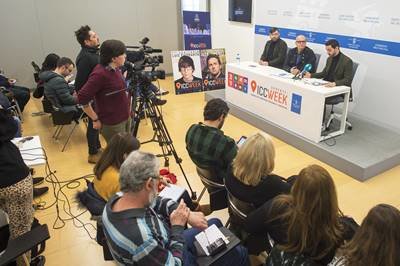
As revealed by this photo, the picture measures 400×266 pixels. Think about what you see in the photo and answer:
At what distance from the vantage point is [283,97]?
14.5ft

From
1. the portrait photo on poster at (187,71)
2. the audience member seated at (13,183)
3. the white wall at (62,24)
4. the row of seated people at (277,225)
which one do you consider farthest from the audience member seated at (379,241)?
the white wall at (62,24)

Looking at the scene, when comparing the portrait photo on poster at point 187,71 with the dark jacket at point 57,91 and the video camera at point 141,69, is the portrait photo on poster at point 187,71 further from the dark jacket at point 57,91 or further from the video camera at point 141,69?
the video camera at point 141,69

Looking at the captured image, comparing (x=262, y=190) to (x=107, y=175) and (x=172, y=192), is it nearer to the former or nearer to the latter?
(x=172, y=192)

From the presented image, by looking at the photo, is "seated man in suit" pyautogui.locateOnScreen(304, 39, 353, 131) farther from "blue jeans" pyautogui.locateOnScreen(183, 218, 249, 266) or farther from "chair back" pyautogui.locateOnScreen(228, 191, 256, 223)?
"blue jeans" pyautogui.locateOnScreen(183, 218, 249, 266)

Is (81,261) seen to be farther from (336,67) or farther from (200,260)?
(336,67)

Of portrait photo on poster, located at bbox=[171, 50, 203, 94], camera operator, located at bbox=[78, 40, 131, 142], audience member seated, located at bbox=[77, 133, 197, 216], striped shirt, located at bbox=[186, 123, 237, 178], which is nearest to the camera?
audience member seated, located at bbox=[77, 133, 197, 216]

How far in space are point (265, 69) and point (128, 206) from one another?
4078 millimetres

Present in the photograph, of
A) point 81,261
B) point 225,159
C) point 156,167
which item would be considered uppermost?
point 156,167

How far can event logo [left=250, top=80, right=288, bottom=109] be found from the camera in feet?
14.5

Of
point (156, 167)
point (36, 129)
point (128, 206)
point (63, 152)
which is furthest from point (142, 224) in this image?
point (36, 129)

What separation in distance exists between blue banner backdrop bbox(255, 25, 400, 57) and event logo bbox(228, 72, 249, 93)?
1417 millimetres

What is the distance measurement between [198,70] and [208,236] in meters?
5.01

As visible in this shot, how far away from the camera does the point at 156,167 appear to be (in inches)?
58.7

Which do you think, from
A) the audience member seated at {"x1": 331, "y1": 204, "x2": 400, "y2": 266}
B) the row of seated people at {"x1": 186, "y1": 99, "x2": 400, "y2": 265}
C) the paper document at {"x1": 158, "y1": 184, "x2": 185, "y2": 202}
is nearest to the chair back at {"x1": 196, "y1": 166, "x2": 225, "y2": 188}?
the row of seated people at {"x1": 186, "y1": 99, "x2": 400, "y2": 265}
